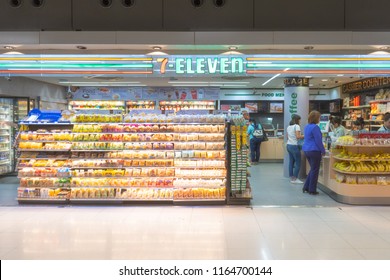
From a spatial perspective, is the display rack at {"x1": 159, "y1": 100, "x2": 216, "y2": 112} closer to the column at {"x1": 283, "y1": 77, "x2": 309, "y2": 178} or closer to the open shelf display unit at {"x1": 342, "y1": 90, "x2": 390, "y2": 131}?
the column at {"x1": 283, "y1": 77, "x2": 309, "y2": 178}

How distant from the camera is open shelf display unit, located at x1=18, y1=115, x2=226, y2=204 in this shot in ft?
22.3

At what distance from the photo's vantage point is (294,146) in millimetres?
9039

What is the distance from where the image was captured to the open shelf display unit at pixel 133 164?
680cm

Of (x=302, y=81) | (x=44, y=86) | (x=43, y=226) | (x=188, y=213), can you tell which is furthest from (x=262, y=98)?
(x=43, y=226)

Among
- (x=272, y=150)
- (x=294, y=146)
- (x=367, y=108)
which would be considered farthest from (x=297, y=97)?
(x=272, y=150)

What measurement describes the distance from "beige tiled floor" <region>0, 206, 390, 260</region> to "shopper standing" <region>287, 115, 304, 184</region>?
2681 millimetres

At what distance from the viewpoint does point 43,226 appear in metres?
5.46

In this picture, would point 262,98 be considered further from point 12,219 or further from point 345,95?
point 12,219

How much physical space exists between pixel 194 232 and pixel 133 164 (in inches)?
91.5

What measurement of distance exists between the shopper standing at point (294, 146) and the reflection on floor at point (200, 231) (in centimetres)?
199
